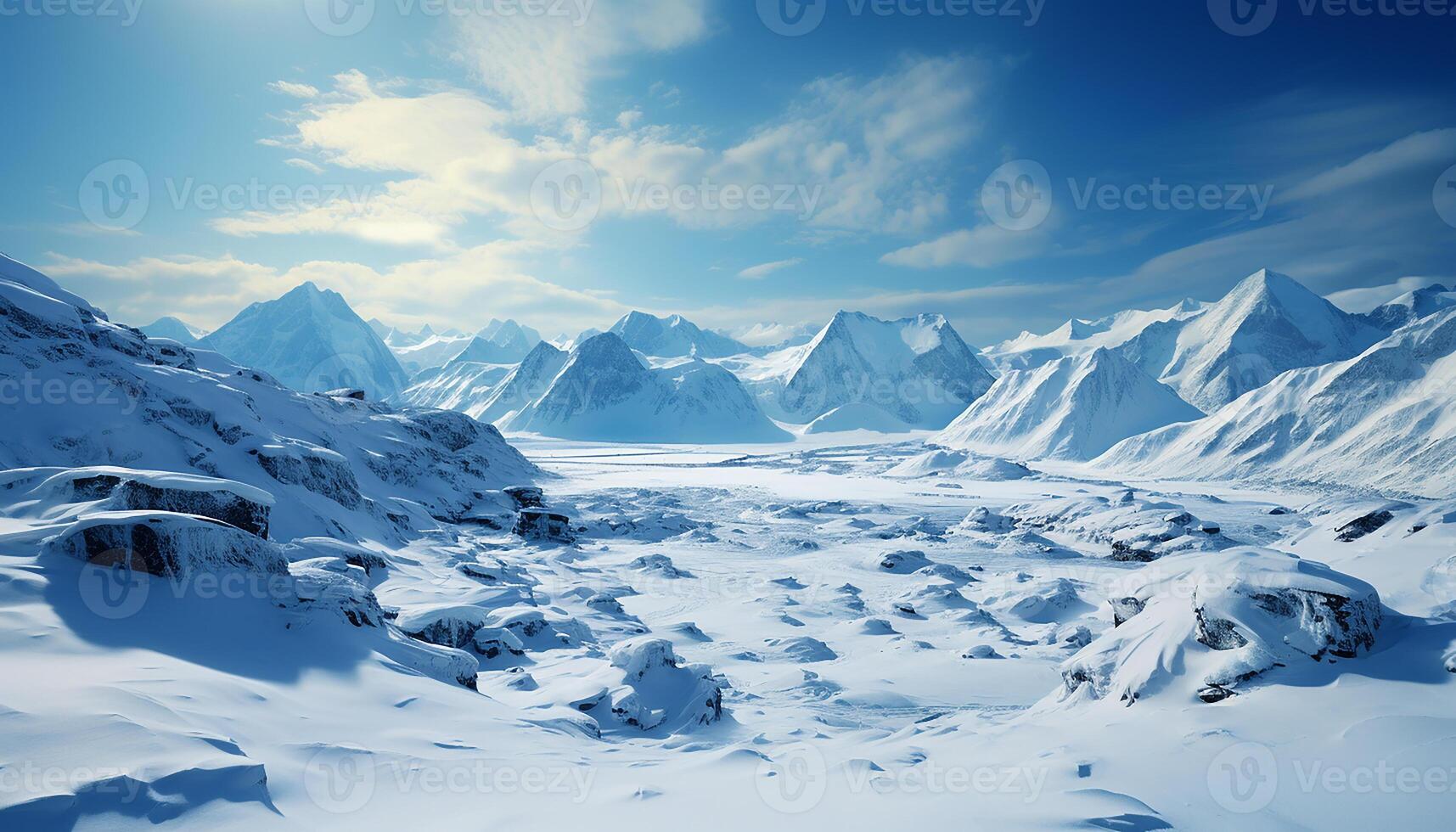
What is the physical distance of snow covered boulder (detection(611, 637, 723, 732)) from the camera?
10672 millimetres

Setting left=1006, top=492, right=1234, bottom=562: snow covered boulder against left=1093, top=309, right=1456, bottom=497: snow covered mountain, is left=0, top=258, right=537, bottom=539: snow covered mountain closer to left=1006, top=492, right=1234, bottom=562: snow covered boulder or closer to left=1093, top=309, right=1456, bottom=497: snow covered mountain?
left=1006, top=492, right=1234, bottom=562: snow covered boulder

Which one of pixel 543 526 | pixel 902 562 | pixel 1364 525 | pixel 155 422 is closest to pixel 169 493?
pixel 155 422

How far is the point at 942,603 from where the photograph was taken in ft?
76.1

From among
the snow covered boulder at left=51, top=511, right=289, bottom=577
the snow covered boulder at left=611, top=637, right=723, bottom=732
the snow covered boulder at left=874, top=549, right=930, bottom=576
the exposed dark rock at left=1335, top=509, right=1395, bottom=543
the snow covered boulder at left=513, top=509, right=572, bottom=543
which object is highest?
the snow covered boulder at left=51, top=511, right=289, bottom=577

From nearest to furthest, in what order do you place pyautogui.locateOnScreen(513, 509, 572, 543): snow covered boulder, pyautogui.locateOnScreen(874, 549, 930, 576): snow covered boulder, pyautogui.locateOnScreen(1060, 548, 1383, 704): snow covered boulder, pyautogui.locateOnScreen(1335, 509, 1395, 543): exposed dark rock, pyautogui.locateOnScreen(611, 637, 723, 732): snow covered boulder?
pyautogui.locateOnScreen(1060, 548, 1383, 704): snow covered boulder → pyautogui.locateOnScreen(611, 637, 723, 732): snow covered boulder → pyautogui.locateOnScreen(1335, 509, 1395, 543): exposed dark rock → pyautogui.locateOnScreen(874, 549, 930, 576): snow covered boulder → pyautogui.locateOnScreen(513, 509, 572, 543): snow covered boulder

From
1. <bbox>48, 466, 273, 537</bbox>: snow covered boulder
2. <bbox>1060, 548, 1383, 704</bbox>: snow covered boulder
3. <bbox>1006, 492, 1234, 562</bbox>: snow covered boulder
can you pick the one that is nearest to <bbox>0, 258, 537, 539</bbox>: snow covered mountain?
<bbox>48, 466, 273, 537</bbox>: snow covered boulder

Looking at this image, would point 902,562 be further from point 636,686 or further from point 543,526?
point 636,686

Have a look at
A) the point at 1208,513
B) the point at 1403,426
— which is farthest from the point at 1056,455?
the point at 1208,513

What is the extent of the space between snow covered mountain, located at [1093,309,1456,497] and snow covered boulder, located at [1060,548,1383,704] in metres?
56.9

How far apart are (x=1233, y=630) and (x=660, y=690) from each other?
8.74 m

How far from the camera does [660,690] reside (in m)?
11.6

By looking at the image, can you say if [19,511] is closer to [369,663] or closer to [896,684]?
[369,663]

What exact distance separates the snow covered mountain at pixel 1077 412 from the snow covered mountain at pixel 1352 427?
21.6 m

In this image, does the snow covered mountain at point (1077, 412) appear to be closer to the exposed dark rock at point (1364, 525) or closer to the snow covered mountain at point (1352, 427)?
the snow covered mountain at point (1352, 427)
